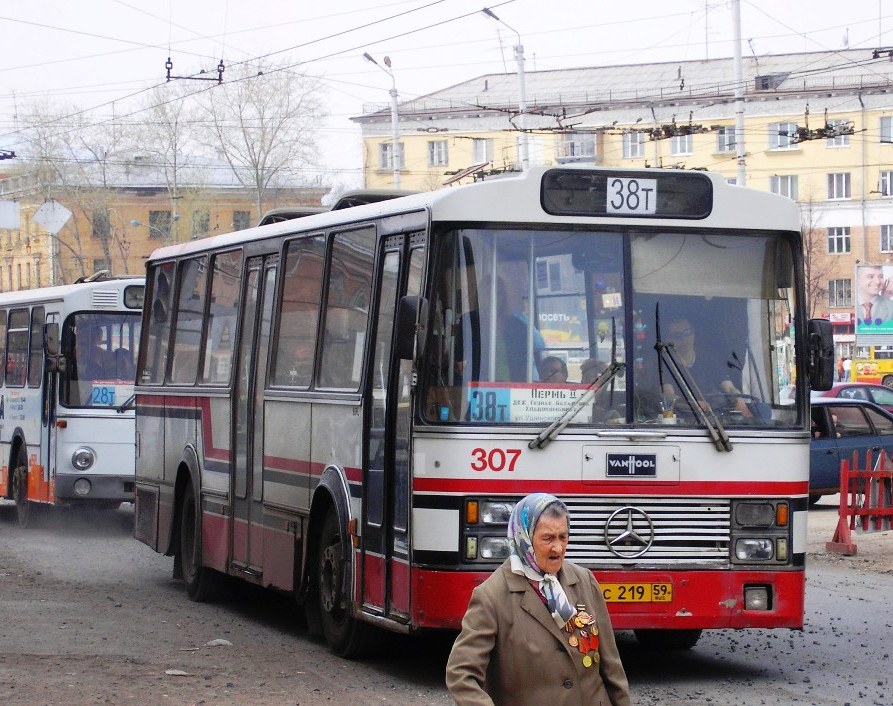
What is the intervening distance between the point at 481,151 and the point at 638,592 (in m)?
80.2

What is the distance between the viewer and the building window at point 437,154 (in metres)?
88.3

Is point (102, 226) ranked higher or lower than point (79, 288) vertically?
higher

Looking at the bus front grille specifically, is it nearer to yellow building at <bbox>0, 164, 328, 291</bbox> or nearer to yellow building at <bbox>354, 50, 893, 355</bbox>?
yellow building at <bbox>0, 164, 328, 291</bbox>

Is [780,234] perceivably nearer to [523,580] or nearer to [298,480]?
[298,480]

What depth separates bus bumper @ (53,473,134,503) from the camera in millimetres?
20359

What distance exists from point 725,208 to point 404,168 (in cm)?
7734

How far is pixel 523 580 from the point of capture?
515cm

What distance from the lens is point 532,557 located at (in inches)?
203

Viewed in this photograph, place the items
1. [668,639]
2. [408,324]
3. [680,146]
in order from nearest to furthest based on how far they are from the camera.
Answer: [408,324] → [668,639] → [680,146]

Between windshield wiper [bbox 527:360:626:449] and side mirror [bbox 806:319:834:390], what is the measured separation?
3.97 feet

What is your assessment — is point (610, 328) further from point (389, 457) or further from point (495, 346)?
point (389, 457)

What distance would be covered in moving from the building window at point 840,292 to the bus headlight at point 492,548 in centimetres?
7714

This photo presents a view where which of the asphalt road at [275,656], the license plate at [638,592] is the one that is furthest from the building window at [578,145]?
the license plate at [638,592]

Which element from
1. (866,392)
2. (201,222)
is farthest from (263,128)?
(866,392)
